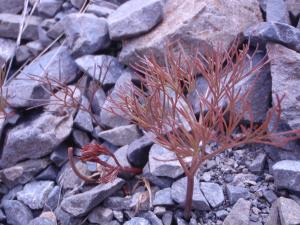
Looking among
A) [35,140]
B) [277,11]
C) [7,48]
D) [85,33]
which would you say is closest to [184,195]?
[35,140]

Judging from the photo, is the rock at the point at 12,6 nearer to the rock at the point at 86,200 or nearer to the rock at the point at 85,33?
the rock at the point at 85,33

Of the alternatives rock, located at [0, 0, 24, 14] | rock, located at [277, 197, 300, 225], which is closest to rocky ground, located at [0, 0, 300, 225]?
rock, located at [277, 197, 300, 225]

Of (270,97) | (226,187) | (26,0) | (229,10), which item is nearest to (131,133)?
(226,187)

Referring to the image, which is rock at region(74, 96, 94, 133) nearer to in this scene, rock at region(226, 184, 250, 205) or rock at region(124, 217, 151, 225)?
rock at region(124, 217, 151, 225)

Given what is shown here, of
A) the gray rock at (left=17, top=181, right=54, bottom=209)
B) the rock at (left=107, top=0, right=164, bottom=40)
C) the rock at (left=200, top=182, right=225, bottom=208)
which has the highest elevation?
the rock at (left=107, top=0, right=164, bottom=40)

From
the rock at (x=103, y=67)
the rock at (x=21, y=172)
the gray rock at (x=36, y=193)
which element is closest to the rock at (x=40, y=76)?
the rock at (x=103, y=67)

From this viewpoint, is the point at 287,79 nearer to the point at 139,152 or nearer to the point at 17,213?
the point at 139,152

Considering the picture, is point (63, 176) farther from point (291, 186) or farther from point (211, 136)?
point (291, 186)
